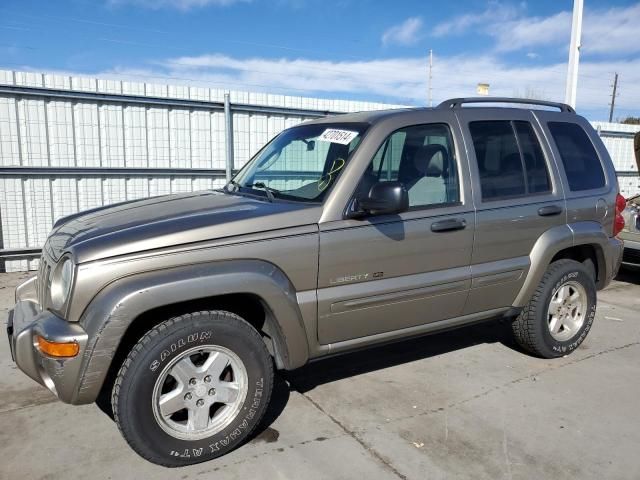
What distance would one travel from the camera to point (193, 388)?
2.94 metres

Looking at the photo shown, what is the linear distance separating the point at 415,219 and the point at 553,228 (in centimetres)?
139

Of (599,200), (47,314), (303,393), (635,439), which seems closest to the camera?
(47,314)

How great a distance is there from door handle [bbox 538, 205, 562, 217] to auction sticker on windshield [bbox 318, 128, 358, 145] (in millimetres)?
1613

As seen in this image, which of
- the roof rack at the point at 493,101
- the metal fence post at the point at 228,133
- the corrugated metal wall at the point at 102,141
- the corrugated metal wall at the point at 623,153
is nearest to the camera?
the roof rack at the point at 493,101

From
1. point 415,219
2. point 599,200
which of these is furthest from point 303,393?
point 599,200

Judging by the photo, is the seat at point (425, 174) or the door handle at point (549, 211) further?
the door handle at point (549, 211)

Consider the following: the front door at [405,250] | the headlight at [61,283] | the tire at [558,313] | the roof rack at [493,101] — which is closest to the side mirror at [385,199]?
the front door at [405,250]

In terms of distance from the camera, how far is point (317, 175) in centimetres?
354

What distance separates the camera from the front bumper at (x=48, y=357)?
2.66 metres

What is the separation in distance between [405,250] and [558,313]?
74.8 inches

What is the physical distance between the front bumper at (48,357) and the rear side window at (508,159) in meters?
2.77

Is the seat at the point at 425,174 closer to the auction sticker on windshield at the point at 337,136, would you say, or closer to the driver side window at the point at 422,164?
the driver side window at the point at 422,164

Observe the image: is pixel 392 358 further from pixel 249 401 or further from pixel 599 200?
pixel 599 200

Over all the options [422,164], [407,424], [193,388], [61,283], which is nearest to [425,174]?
[422,164]
